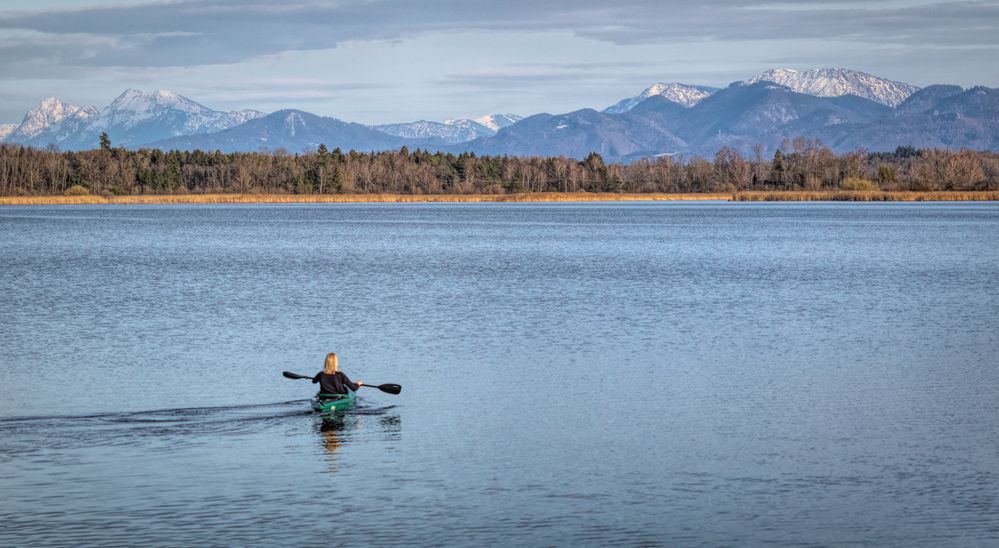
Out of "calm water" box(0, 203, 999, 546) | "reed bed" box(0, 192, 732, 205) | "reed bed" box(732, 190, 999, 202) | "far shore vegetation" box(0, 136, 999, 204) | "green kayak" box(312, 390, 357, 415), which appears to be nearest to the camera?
"calm water" box(0, 203, 999, 546)

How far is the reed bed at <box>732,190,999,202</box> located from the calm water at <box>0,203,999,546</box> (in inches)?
4514

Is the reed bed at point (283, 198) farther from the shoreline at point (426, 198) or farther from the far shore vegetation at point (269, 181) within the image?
the far shore vegetation at point (269, 181)

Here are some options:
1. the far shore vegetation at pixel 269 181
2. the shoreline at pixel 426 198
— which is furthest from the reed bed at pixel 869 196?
the far shore vegetation at pixel 269 181

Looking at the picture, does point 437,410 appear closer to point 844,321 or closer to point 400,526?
point 400,526

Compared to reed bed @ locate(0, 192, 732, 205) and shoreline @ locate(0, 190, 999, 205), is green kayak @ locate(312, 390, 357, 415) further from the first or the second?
reed bed @ locate(0, 192, 732, 205)

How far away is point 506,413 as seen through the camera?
19562 millimetres

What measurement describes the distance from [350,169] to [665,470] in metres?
183

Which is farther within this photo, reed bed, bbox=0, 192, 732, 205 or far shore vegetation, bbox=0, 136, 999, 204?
far shore vegetation, bbox=0, 136, 999, 204

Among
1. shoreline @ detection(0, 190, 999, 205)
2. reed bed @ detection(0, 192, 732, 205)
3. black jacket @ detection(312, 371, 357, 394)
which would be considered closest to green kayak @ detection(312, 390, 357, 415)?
black jacket @ detection(312, 371, 357, 394)

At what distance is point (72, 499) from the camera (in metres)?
14.0

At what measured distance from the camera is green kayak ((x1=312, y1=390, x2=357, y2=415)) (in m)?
19.3

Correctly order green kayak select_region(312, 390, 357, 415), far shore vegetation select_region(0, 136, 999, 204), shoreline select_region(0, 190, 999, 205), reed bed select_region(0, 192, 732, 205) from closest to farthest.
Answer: green kayak select_region(312, 390, 357, 415) → shoreline select_region(0, 190, 999, 205) → reed bed select_region(0, 192, 732, 205) → far shore vegetation select_region(0, 136, 999, 204)

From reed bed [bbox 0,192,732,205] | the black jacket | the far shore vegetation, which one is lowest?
the black jacket

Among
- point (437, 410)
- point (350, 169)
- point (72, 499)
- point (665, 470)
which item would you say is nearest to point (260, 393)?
point (437, 410)
